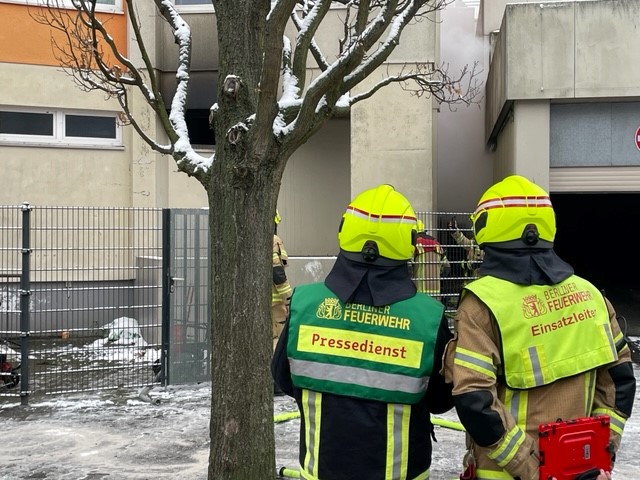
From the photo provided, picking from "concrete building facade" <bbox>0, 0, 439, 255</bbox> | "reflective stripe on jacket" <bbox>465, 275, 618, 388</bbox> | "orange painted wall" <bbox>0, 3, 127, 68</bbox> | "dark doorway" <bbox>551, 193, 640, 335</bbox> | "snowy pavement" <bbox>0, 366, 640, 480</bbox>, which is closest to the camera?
"reflective stripe on jacket" <bbox>465, 275, 618, 388</bbox>

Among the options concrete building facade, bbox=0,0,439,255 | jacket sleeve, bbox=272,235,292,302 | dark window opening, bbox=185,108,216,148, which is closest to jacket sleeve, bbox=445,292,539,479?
jacket sleeve, bbox=272,235,292,302

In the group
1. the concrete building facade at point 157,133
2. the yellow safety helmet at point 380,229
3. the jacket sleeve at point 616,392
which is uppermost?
the concrete building facade at point 157,133

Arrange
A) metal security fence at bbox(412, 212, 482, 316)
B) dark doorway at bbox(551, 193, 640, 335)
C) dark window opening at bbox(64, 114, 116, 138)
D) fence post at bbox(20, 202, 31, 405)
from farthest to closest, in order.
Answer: dark doorway at bbox(551, 193, 640, 335)
dark window opening at bbox(64, 114, 116, 138)
metal security fence at bbox(412, 212, 482, 316)
fence post at bbox(20, 202, 31, 405)

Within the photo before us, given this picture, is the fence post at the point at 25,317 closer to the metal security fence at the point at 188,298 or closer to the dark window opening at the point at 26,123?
the metal security fence at the point at 188,298

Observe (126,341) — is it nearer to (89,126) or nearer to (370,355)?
(89,126)

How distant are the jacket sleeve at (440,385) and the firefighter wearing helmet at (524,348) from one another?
0.09m

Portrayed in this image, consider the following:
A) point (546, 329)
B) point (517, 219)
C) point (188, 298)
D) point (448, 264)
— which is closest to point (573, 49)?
point (448, 264)

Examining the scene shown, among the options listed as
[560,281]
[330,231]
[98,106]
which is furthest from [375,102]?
[560,281]

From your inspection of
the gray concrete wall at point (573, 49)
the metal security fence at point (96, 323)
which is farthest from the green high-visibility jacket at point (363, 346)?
the gray concrete wall at point (573, 49)

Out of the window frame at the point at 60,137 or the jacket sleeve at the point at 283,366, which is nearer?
the jacket sleeve at the point at 283,366

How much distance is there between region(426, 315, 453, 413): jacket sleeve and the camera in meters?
2.68

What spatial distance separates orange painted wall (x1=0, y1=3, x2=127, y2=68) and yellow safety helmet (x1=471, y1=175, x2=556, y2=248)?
10707 millimetres

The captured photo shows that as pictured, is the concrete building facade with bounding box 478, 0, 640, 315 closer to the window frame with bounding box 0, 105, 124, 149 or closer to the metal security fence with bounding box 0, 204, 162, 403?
the metal security fence with bounding box 0, 204, 162, 403

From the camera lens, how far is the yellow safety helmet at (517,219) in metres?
2.69
